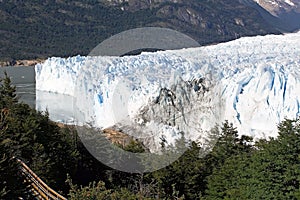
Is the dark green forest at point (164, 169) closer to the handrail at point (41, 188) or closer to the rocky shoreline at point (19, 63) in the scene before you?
the handrail at point (41, 188)

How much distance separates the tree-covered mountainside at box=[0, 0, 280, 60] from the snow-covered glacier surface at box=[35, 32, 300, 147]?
6887 centimetres

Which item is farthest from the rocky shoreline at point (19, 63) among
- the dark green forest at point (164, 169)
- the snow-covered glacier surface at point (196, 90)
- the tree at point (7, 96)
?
the dark green forest at point (164, 169)

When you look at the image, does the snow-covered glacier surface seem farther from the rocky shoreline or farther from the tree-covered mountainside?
the tree-covered mountainside

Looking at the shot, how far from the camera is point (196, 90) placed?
75.0 feet

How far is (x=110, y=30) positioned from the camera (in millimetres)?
120562

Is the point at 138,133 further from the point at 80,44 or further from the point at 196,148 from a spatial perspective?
the point at 80,44

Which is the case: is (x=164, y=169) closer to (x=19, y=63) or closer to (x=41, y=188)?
(x=41, y=188)

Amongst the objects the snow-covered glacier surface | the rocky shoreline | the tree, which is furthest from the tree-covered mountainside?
the tree

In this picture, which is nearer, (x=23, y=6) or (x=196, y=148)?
(x=196, y=148)

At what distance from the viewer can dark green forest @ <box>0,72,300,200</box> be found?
1229 centimetres

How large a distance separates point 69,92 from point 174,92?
13535 millimetres

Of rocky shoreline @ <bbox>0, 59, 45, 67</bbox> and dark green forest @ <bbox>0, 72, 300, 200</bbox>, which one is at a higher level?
dark green forest @ <bbox>0, 72, 300, 200</bbox>

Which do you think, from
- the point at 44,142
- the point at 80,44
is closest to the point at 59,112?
the point at 44,142

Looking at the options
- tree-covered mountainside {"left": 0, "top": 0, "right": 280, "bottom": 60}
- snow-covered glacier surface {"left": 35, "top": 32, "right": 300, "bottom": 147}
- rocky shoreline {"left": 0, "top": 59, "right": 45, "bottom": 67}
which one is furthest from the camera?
tree-covered mountainside {"left": 0, "top": 0, "right": 280, "bottom": 60}
